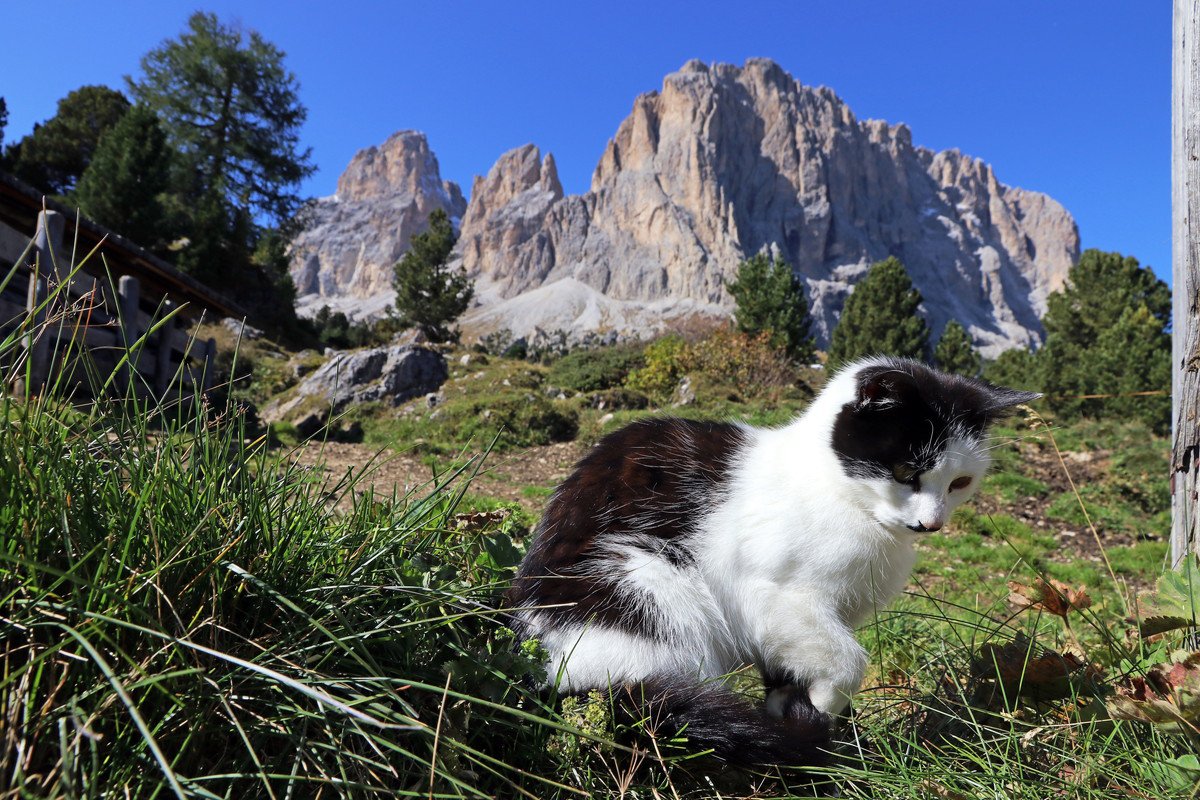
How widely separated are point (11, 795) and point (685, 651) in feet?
4.20

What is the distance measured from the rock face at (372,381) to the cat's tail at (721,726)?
13.6 m

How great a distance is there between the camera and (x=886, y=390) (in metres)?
1.73

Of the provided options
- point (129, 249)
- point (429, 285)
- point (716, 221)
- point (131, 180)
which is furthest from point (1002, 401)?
point (716, 221)

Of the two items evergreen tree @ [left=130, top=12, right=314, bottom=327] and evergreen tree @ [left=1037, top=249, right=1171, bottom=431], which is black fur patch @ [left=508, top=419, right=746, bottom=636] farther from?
evergreen tree @ [left=130, top=12, right=314, bottom=327]

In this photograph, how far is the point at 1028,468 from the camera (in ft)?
31.3

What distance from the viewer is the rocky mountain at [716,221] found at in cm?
9294

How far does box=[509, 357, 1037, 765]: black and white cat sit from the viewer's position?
165cm

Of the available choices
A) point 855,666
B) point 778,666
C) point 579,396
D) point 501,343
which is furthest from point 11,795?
point 501,343

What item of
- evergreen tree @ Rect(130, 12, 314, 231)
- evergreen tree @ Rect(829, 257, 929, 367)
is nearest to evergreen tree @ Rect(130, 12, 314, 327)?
evergreen tree @ Rect(130, 12, 314, 231)

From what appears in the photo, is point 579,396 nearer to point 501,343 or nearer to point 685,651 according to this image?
point 685,651

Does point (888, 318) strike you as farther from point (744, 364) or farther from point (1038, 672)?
point (1038, 672)

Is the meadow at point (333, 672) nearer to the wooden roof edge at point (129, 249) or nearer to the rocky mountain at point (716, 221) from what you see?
the wooden roof edge at point (129, 249)

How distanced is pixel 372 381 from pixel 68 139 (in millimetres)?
22442

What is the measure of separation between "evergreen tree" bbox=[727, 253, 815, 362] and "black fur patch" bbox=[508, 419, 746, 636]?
72.9 feet
